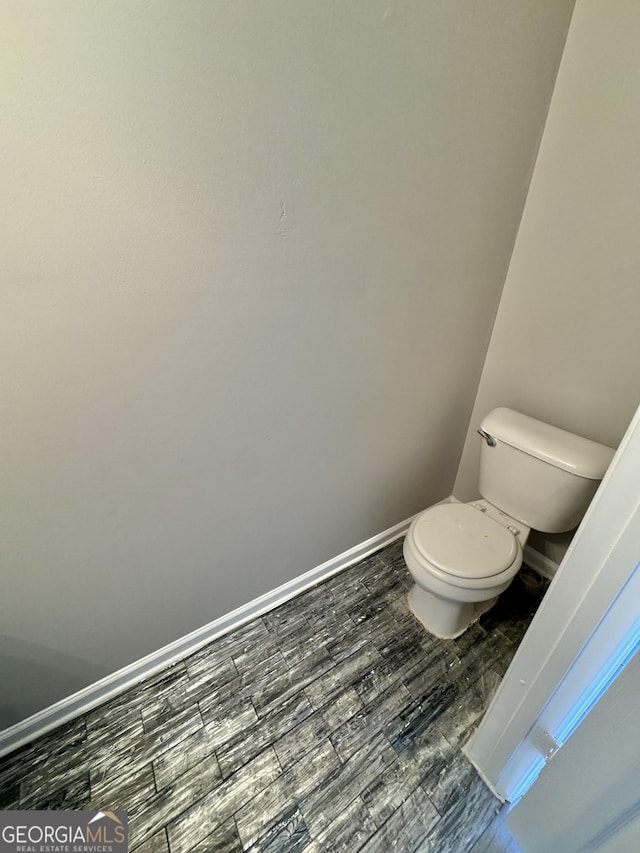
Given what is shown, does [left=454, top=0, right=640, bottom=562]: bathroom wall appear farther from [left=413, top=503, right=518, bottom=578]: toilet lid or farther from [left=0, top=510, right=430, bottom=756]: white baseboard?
[left=0, top=510, right=430, bottom=756]: white baseboard

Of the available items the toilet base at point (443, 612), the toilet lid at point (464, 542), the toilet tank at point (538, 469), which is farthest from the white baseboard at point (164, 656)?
the toilet tank at point (538, 469)

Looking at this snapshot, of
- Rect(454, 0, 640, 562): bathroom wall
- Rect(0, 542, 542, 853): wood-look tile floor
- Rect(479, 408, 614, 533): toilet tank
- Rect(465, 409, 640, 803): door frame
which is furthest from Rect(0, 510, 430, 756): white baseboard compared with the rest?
Rect(454, 0, 640, 562): bathroom wall

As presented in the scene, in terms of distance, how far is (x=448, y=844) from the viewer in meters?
0.96

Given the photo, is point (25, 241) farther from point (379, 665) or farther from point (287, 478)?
point (379, 665)

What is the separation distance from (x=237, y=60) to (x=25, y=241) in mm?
526

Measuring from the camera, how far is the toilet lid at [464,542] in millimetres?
1229

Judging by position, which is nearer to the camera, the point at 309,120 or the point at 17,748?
the point at 309,120

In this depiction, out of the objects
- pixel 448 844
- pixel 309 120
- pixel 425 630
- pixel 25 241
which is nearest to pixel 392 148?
pixel 309 120

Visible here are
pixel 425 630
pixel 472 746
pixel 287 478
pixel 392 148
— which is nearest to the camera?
pixel 392 148

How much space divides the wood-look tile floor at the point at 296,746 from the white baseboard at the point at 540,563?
29cm

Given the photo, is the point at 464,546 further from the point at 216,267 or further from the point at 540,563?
the point at 216,267

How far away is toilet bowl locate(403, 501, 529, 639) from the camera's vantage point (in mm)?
1220

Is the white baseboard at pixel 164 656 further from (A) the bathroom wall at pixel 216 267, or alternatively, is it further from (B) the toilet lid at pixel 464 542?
(B) the toilet lid at pixel 464 542

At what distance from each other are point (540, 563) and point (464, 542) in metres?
0.62
